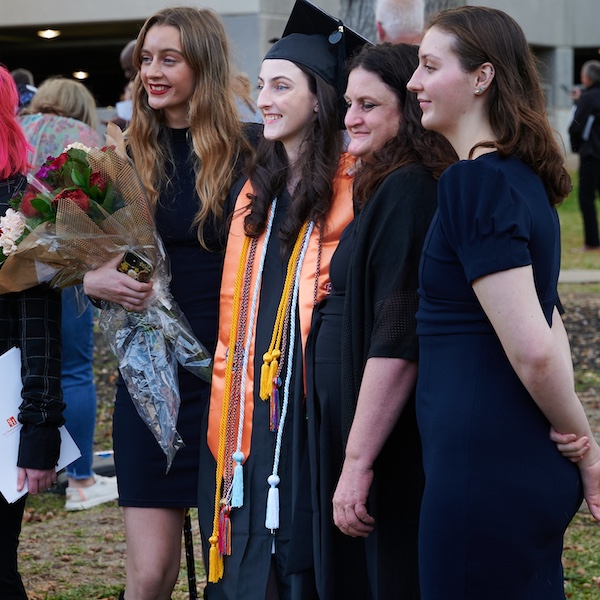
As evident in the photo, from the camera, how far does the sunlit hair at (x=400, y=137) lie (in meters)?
3.04

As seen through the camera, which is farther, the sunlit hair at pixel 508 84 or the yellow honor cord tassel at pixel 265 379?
the yellow honor cord tassel at pixel 265 379

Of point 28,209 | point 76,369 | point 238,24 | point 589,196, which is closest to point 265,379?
point 28,209

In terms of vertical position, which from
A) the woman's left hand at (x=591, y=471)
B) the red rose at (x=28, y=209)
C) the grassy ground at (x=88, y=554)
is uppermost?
the red rose at (x=28, y=209)

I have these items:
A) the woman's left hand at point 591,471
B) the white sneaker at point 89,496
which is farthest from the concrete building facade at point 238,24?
the woman's left hand at point 591,471

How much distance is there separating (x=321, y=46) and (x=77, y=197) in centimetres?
92

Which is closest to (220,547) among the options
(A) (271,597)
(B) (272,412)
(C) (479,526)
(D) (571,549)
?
(A) (271,597)

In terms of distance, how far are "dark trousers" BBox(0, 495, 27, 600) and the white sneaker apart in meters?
2.85

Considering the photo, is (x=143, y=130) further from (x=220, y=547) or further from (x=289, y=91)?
(x=220, y=547)

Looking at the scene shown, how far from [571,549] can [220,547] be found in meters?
2.55

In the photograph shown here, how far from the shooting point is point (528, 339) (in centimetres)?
250

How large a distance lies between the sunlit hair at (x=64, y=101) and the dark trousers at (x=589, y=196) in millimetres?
9121

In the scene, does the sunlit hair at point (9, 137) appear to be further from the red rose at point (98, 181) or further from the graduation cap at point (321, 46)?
the graduation cap at point (321, 46)

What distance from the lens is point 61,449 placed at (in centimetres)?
357

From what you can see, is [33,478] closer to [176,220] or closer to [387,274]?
[176,220]
